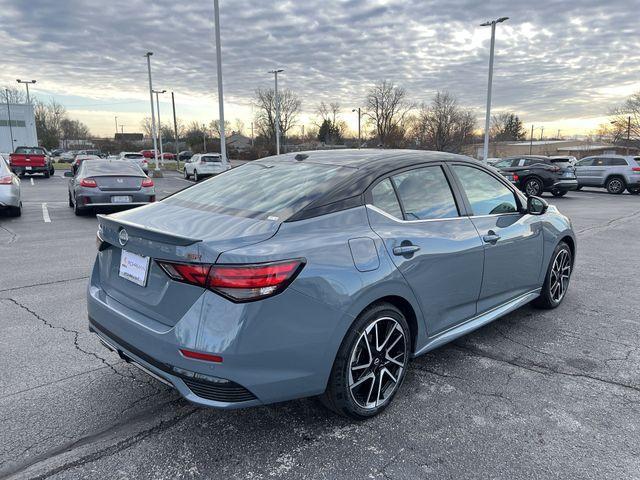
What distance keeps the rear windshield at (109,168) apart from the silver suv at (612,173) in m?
19.9

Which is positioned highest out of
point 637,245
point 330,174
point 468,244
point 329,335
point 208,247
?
point 330,174

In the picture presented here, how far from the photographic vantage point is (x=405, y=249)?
112 inches

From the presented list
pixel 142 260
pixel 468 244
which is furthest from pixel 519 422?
pixel 142 260

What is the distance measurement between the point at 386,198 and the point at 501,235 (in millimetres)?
1244

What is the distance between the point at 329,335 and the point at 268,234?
61 centimetres

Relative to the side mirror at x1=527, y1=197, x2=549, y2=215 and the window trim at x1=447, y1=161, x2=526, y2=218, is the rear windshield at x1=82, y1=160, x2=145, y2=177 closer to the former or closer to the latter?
the window trim at x1=447, y1=161, x2=526, y2=218

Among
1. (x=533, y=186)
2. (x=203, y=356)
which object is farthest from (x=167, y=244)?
(x=533, y=186)

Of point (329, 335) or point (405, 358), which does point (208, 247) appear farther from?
point (405, 358)

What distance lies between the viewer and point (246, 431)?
2674 mm

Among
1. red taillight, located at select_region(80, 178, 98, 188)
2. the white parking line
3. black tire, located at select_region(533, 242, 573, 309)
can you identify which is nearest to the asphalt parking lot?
black tire, located at select_region(533, 242, 573, 309)

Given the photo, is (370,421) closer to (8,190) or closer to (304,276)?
(304,276)

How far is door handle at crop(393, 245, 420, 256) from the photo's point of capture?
9.14 feet

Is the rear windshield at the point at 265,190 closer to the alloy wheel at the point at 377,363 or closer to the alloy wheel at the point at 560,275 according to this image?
the alloy wheel at the point at 377,363

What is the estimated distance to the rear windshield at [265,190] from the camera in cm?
273
